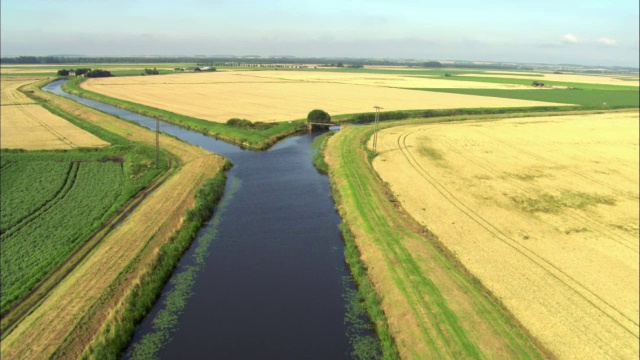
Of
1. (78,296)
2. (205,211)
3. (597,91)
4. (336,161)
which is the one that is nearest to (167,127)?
(336,161)

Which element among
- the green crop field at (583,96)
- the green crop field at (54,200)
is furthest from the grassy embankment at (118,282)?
the green crop field at (583,96)

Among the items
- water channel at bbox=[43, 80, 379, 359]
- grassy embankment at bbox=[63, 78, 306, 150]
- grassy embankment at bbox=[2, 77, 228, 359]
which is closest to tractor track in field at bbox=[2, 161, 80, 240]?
grassy embankment at bbox=[2, 77, 228, 359]

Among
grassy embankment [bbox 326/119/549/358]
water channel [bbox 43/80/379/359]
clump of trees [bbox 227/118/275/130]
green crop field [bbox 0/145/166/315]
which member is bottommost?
water channel [bbox 43/80/379/359]

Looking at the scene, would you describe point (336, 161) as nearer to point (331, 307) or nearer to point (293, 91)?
point (331, 307)

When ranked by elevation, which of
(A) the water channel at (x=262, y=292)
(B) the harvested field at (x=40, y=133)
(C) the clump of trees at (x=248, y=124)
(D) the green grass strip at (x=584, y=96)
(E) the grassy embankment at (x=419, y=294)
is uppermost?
(D) the green grass strip at (x=584, y=96)

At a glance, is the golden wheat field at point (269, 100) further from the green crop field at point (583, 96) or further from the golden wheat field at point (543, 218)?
the golden wheat field at point (543, 218)

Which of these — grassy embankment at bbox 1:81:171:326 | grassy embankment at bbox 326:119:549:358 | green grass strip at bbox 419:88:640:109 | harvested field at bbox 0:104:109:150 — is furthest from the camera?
green grass strip at bbox 419:88:640:109

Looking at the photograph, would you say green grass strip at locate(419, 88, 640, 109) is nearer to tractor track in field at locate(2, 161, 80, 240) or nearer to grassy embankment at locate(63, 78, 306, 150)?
grassy embankment at locate(63, 78, 306, 150)
